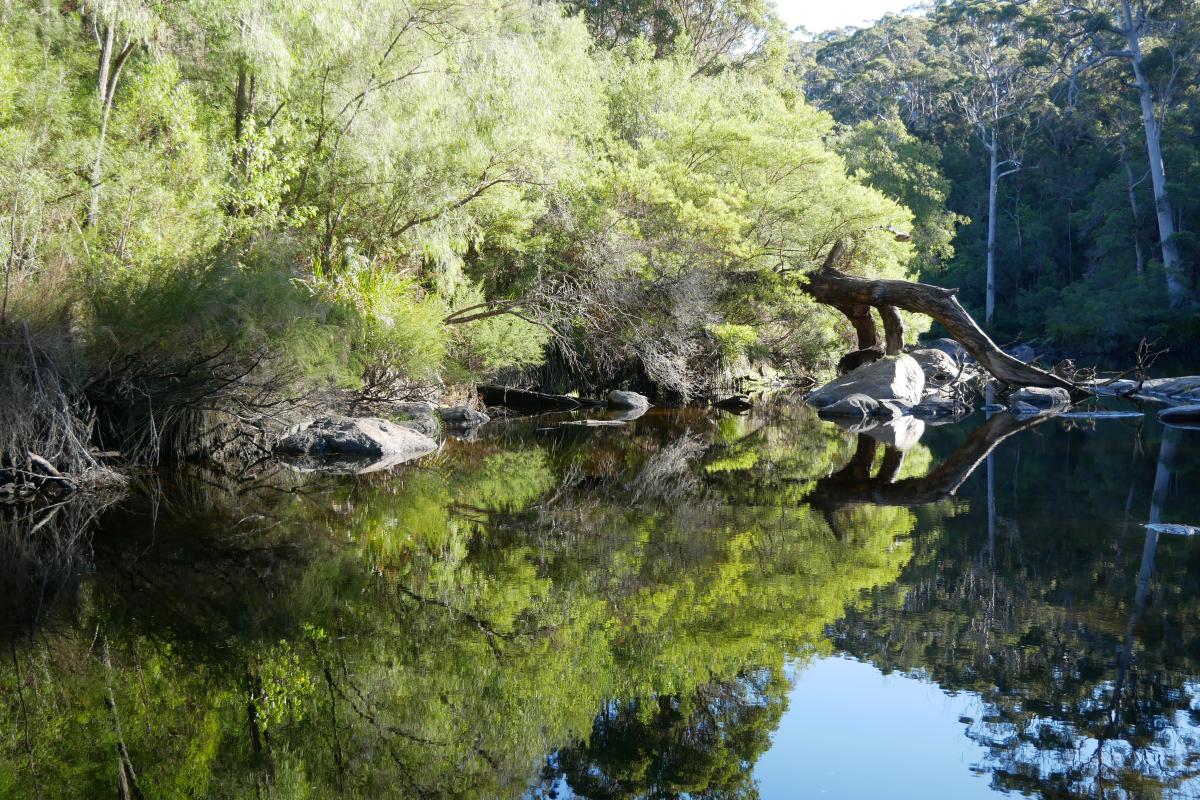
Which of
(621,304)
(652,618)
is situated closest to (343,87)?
(621,304)

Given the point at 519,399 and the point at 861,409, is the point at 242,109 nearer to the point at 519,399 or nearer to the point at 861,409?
the point at 519,399

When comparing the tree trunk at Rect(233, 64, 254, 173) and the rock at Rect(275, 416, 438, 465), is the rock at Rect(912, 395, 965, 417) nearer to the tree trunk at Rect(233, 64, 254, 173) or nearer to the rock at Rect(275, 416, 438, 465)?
the rock at Rect(275, 416, 438, 465)

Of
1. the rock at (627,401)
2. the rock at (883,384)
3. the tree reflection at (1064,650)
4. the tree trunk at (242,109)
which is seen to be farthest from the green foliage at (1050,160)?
the tree reflection at (1064,650)

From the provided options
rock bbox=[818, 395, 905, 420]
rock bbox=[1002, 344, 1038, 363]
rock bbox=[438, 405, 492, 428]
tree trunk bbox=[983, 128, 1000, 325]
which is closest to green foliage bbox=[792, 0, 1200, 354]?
tree trunk bbox=[983, 128, 1000, 325]

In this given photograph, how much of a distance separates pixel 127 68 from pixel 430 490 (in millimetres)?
7402

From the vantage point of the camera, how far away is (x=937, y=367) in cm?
2148

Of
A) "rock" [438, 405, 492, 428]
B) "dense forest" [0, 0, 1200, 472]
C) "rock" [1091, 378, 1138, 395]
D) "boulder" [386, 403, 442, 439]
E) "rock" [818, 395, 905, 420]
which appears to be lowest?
"rock" [1091, 378, 1138, 395]

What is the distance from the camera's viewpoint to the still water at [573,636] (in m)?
3.62

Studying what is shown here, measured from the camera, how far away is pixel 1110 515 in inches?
311

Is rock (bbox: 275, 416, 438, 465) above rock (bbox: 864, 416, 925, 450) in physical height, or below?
above

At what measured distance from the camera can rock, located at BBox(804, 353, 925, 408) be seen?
56.1ft

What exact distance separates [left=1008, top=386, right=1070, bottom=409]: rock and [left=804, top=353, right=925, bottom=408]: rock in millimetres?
1734

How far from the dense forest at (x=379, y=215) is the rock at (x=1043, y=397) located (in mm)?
3671

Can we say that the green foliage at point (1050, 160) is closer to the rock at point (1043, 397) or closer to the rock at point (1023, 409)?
the rock at point (1043, 397)
